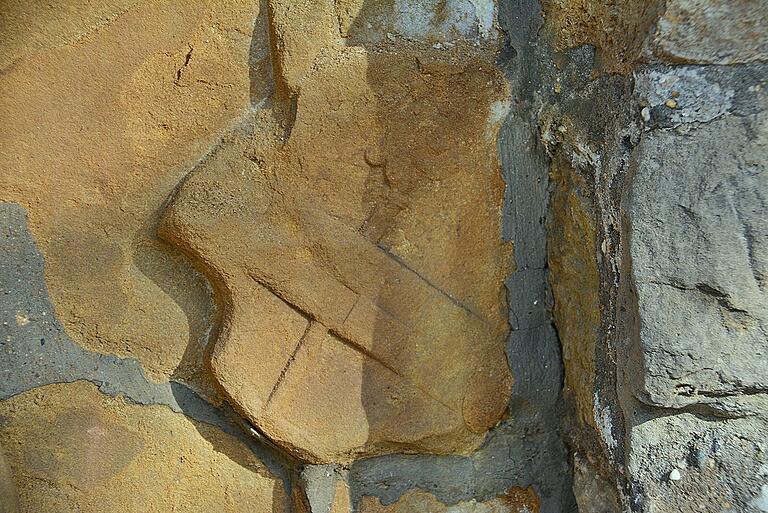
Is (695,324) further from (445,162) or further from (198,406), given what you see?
(198,406)

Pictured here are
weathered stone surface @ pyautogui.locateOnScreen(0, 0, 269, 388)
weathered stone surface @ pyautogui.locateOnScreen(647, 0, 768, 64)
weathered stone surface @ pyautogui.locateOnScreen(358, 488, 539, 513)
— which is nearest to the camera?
weathered stone surface @ pyautogui.locateOnScreen(647, 0, 768, 64)

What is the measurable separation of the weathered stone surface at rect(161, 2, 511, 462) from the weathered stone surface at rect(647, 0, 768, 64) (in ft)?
1.06

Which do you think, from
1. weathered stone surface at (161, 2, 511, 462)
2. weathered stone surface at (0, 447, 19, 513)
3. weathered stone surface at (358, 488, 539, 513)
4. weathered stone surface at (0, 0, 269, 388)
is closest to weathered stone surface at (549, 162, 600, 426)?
weathered stone surface at (161, 2, 511, 462)

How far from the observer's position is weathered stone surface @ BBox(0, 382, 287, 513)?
128 cm

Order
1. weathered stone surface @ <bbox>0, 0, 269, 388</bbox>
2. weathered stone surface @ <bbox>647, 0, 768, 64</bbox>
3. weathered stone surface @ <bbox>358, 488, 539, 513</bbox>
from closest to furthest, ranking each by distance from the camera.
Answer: weathered stone surface @ <bbox>647, 0, 768, 64</bbox> < weathered stone surface @ <bbox>0, 0, 269, 388</bbox> < weathered stone surface @ <bbox>358, 488, 539, 513</bbox>

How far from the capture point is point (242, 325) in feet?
4.23

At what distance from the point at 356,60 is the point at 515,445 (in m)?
0.77

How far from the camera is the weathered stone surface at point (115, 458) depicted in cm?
128

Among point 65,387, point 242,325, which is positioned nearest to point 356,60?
point 242,325

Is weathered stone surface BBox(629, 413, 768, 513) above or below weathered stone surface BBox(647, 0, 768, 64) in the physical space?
below

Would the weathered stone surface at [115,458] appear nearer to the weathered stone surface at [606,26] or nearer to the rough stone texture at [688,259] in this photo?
the rough stone texture at [688,259]

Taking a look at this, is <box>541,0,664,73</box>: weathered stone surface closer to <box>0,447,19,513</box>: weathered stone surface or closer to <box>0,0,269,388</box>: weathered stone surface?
<box>0,0,269,388</box>: weathered stone surface

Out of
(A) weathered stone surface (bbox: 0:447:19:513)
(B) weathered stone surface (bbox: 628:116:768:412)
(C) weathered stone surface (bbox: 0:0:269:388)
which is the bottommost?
(A) weathered stone surface (bbox: 0:447:19:513)

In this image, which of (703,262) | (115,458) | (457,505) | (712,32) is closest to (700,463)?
(703,262)
